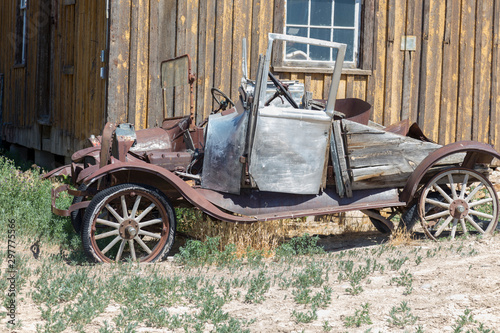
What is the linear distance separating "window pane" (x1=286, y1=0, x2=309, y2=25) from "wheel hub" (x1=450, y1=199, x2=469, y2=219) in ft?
10.4

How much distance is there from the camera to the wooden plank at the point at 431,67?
8305mm

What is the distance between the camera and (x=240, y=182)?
18.9 feet

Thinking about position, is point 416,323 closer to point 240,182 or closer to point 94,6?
point 240,182

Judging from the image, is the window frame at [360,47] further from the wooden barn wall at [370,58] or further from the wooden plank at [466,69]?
the wooden plank at [466,69]

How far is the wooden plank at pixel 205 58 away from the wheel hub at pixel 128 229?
2.55 meters

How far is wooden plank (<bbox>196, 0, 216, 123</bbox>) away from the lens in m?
7.79

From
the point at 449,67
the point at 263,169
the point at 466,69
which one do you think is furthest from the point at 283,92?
the point at 466,69

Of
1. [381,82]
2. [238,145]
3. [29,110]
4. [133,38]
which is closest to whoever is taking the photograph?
[238,145]

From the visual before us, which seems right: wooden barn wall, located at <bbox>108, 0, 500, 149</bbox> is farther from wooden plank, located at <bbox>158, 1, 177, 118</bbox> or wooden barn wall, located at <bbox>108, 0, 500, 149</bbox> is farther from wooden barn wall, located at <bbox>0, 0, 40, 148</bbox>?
wooden barn wall, located at <bbox>0, 0, 40, 148</bbox>

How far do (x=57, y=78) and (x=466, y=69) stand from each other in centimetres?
629

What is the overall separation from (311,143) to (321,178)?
1.18 feet

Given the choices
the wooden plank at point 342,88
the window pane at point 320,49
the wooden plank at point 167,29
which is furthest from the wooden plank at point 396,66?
the wooden plank at point 167,29

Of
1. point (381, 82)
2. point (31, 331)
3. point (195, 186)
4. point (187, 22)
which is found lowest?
point (31, 331)

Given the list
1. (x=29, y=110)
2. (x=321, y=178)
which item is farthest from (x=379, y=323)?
(x=29, y=110)
